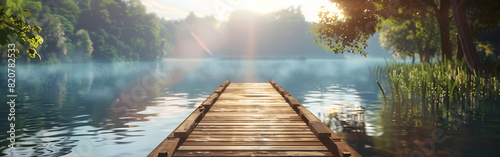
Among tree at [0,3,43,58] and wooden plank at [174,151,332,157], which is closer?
tree at [0,3,43,58]

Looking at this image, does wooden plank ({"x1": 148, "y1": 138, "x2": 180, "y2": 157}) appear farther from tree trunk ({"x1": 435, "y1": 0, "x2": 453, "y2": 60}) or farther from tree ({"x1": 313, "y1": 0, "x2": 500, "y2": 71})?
tree trunk ({"x1": 435, "y1": 0, "x2": 453, "y2": 60})

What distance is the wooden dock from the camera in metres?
6.67

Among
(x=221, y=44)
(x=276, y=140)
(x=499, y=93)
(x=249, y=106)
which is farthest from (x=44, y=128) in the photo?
(x=221, y=44)

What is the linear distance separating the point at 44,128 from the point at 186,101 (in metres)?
7.64

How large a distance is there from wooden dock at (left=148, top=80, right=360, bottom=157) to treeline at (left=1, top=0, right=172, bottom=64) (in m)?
40.8

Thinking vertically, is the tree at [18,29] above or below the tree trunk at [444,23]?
below

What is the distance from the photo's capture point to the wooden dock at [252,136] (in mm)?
6668

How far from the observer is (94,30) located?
7600 cm

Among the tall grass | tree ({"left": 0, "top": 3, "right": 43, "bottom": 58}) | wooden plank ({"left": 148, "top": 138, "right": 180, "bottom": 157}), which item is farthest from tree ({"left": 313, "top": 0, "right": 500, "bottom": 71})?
tree ({"left": 0, "top": 3, "right": 43, "bottom": 58})

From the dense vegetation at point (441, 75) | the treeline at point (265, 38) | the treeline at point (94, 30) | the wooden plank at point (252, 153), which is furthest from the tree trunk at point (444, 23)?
the treeline at point (265, 38)

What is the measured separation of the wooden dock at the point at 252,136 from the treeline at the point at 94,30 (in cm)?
4081

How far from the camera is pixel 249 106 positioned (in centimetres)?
1277

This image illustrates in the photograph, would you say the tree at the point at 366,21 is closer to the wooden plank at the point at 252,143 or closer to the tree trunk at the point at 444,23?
the tree trunk at the point at 444,23

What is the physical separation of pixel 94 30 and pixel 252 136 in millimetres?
73835
